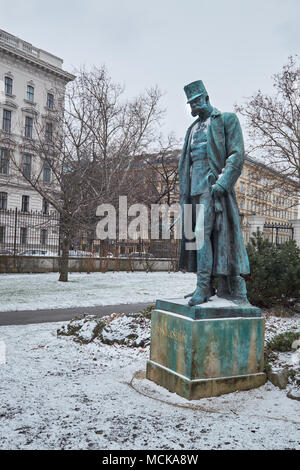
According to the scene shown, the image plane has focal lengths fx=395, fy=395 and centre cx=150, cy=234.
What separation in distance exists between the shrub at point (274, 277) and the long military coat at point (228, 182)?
4.39 meters

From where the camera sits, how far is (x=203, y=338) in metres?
3.82

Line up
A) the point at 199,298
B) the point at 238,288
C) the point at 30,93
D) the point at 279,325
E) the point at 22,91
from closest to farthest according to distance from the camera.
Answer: the point at 199,298
the point at 238,288
the point at 279,325
the point at 22,91
the point at 30,93

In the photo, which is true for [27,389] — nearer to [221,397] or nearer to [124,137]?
[221,397]

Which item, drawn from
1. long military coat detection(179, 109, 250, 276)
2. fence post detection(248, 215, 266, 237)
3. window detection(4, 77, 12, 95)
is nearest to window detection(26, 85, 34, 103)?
Result: window detection(4, 77, 12, 95)

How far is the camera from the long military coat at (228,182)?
421cm

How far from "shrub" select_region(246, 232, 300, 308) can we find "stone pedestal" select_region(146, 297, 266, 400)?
4.46 metres

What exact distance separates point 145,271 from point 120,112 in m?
10.3

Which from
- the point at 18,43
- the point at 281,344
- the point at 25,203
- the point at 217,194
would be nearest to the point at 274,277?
the point at 281,344

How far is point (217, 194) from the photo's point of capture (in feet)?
13.7

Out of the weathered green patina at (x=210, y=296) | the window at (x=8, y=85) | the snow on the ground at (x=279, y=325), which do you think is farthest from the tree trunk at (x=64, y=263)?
the window at (x=8, y=85)

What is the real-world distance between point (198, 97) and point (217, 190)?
3.71 ft

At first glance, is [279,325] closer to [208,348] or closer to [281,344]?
[281,344]

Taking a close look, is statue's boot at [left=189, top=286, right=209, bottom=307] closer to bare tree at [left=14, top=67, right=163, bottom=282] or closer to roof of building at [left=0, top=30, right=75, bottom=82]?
bare tree at [left=14, top=67, right=163, bottom=282]
